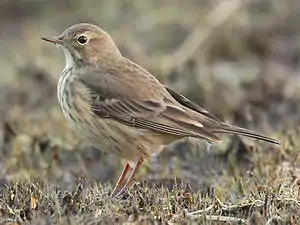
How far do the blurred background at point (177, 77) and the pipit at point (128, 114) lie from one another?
418mm

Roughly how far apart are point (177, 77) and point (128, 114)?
4.25m

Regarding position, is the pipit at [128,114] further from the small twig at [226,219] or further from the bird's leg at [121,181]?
the small twig at [226,219]

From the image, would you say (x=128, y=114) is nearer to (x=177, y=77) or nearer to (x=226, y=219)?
(x=226, y=219)

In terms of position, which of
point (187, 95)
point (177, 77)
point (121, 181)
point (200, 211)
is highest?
point (177, 77)

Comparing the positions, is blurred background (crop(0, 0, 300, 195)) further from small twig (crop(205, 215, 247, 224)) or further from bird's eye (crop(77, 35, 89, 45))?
small twig (crop(205, 215, 247, 224))

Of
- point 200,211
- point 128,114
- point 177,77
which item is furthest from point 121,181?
point 177,77

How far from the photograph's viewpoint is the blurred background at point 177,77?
8.31 meters

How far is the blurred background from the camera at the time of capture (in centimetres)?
831

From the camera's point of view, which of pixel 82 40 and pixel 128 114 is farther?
pixel 82 40

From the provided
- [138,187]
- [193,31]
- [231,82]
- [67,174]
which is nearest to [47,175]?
[67,174]

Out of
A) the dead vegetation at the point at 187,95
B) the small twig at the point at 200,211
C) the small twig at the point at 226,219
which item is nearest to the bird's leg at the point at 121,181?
the dead vegetation at the point at 187,95

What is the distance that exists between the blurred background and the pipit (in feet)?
1.37

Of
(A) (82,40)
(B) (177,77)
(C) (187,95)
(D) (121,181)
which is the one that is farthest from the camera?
(B) (177,77)

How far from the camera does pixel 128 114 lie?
7293 mm
